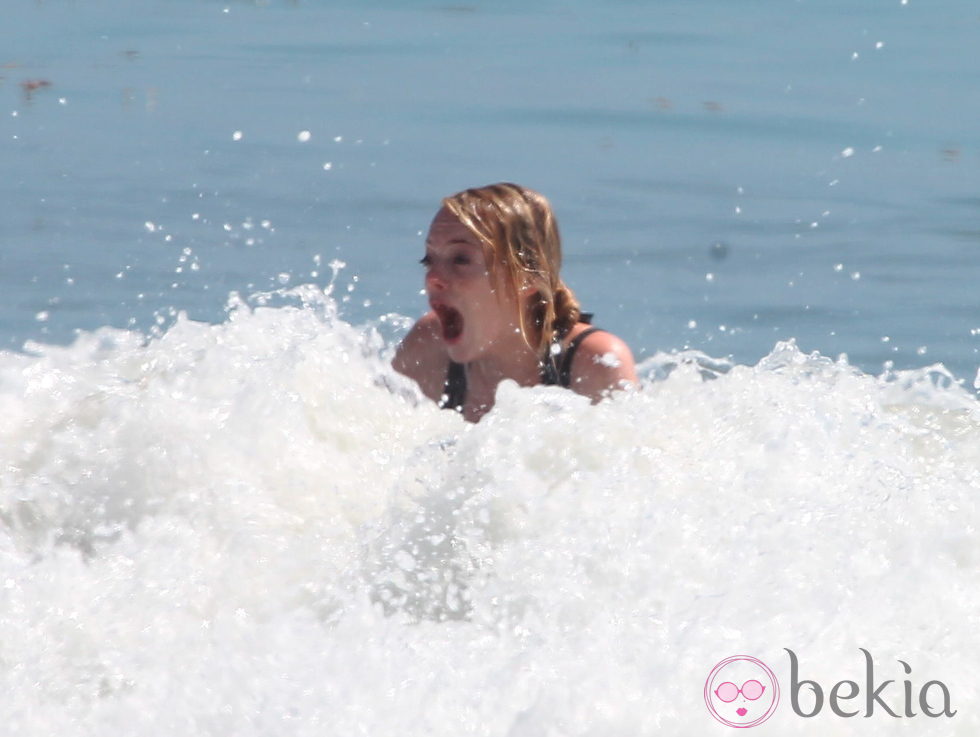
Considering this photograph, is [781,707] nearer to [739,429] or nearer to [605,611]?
[605,611]

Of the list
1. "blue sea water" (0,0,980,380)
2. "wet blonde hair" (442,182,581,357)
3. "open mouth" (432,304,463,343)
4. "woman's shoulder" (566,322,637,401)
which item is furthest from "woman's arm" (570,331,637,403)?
"blue sea water" (0,0,980,380)

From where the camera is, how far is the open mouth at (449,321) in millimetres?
4293

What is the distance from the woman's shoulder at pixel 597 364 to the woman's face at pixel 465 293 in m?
0.19

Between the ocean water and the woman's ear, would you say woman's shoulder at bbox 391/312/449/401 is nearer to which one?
the ocean water

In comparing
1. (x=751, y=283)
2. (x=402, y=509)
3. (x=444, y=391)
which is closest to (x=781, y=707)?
(x=402, y=509)

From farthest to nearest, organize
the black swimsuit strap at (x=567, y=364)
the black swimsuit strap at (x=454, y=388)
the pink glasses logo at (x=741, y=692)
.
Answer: the black swimsuit strap at (x=454, y=388)
the black swimsuit strap at (x=567, y=364)
the pink glasses logo at (x=741, y=692)

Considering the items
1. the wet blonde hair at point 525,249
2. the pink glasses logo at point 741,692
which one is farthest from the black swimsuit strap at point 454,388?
the pink glasses logo at point 741,692

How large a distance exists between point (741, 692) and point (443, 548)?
895mm

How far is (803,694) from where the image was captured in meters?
2.89

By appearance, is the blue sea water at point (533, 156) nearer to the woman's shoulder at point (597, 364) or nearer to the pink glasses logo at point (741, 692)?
the woman's shoulder at point (597, 364)

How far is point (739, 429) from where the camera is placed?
4.05m

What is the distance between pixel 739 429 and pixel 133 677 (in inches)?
68.0

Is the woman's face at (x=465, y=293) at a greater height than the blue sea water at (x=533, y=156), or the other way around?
the blue sea water at (x=533, y=156)

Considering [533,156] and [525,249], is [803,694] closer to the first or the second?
[525,249]
